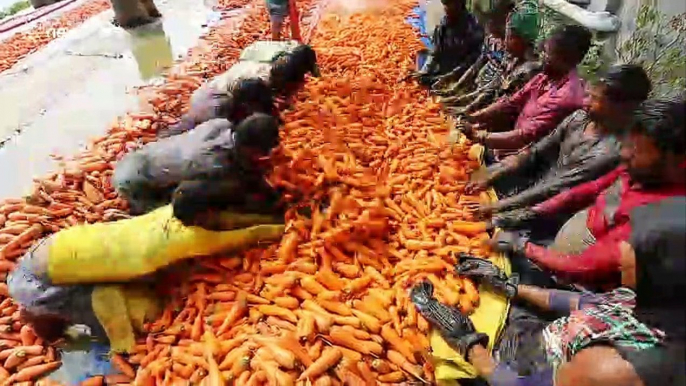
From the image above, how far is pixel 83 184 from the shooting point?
2957 millimetres

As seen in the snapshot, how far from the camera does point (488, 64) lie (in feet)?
12.6

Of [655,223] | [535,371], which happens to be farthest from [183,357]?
[655,223]

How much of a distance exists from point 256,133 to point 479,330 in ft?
3.57

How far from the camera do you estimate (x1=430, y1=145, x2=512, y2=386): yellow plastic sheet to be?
1757mm

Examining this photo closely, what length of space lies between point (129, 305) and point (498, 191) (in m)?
1.73

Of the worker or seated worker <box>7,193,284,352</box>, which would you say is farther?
the worker

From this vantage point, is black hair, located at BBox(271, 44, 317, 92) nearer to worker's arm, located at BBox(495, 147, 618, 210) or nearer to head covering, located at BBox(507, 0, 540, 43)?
head covering, located at BBox(507, 0, 540, 43)

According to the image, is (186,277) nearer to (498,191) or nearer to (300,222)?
(300,222)

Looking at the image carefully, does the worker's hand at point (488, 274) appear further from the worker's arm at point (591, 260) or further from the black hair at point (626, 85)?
the black hair at point (626, 85)

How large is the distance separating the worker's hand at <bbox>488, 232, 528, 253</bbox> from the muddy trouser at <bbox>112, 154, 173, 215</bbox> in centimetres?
147

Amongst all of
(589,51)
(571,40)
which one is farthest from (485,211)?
(589,51)

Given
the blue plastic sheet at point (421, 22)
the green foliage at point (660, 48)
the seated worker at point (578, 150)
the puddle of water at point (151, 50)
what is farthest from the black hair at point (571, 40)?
the puddle of water at point (151, 50)

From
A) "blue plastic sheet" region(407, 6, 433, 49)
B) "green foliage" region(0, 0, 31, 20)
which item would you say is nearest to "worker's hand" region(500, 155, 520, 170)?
"blue plastic sheet" region(407, 6, 433, 49)

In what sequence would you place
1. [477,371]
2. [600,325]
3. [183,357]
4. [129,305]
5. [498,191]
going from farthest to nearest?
[498,191]
[129,305]
[183,357]
[477,371]
[600,325]
